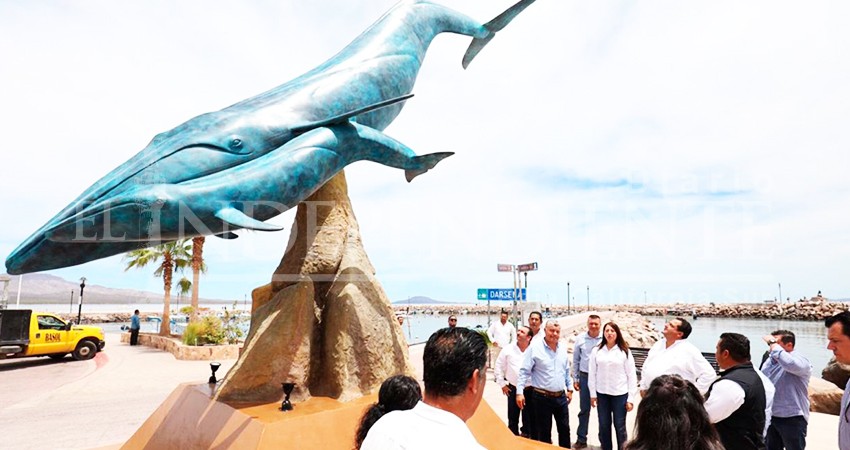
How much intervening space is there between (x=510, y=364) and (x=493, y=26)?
467 centimetres

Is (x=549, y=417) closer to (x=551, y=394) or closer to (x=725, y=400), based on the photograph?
(x=551, y=394)

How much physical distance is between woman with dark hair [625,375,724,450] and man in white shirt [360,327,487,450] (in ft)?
2.97

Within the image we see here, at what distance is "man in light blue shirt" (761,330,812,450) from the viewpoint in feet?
16.2

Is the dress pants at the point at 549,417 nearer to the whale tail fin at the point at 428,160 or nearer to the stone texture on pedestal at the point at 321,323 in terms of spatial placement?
the stone texture on pedestal at the point at 321,323

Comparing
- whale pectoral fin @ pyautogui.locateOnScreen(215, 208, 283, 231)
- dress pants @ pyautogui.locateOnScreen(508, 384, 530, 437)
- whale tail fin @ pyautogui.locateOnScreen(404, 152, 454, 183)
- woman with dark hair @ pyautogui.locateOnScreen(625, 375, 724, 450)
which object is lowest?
dress pants @ pyautogui.locateOnScreen(508, 384, 530, 437)

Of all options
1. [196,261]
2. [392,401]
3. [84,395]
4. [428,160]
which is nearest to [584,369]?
[428,160]

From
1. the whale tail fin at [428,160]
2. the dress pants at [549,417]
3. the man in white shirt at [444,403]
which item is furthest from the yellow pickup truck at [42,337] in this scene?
the man in white shirt at [444,403]

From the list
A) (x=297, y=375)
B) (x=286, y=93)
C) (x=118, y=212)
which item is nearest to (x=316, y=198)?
(x=286, y=93)

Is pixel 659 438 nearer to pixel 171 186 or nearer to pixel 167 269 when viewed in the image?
pixel 171 186

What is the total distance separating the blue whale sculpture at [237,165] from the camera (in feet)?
10.6

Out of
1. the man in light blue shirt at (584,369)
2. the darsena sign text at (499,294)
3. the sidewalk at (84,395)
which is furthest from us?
the darsena sign text at (499,294)

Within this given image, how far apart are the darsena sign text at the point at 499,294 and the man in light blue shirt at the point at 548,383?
29.1ft

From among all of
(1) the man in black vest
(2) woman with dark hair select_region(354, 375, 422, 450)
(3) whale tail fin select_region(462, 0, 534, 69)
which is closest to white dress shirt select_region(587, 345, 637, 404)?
(1) the man in black vest

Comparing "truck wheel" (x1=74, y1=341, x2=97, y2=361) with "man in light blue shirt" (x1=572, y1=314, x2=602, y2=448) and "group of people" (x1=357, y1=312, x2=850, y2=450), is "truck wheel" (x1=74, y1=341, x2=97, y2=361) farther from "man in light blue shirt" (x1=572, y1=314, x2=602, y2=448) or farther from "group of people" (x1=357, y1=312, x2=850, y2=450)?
"man in light blue shirt" (x1=572, y1=314, x2=602, y2=448)
